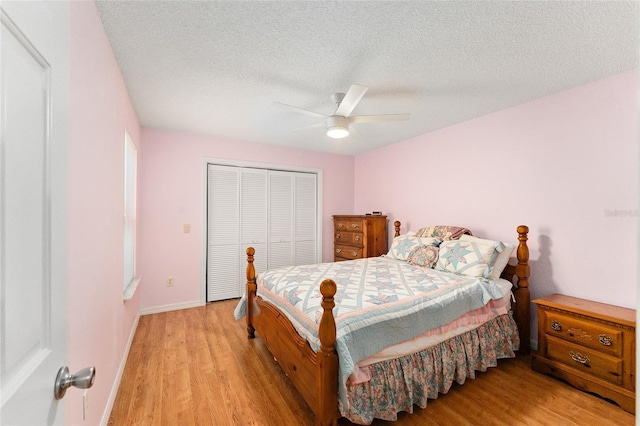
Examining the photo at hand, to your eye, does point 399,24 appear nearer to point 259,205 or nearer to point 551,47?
point 551,47

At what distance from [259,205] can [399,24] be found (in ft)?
10.5

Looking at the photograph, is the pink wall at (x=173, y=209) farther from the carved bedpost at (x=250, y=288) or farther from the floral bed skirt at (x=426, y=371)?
the floral bed skirt at (x=426, y=371)

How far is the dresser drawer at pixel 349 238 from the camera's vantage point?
4023mm

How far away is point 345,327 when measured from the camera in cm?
160

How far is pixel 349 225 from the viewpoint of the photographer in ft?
13.9

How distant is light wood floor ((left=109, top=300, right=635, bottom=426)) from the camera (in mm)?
1727

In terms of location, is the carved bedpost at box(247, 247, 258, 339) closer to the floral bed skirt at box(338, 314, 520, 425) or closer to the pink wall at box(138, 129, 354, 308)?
the pink wall at box(138, 129, 354, 308)

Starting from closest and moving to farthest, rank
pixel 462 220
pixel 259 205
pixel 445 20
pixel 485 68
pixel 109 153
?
pixel 445 20, pixel 109 153, pixel 485 68, pixel 462 220, pixel 259 205

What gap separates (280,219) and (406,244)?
2088 mm

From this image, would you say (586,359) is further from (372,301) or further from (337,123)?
(337,123)

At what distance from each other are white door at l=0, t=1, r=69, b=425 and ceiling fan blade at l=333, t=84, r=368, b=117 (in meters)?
1.56

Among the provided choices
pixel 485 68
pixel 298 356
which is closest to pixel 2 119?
pixel 298 356

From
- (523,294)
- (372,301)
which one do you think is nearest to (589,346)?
(523,294)

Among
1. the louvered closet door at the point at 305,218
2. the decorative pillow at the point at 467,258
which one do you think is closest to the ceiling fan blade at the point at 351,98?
the decorative pillow at the point at 467,258
